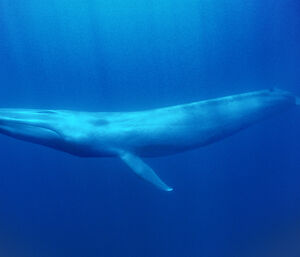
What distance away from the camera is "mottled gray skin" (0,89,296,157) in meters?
7.33

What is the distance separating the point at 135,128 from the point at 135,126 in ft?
0.16

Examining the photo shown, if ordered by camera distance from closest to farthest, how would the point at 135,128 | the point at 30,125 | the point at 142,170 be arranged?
the point at 30,125 → the point at 142,170 → the point at 135,128

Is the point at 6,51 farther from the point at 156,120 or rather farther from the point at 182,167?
the point at 156,120

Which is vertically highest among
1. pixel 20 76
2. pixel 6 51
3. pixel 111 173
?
pixel 6 51

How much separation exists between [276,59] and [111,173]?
1209 cm

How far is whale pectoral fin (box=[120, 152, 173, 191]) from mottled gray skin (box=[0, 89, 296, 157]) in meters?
0.18

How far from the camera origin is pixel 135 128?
8062 mm

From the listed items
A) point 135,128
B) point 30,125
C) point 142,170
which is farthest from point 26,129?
point 142,170

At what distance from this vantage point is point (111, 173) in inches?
523

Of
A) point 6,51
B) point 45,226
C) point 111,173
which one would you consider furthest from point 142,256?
point 6,51

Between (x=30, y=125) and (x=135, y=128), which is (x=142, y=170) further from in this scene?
(x=30, y=125)

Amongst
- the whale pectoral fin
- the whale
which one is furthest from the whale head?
the whale pectoral fin

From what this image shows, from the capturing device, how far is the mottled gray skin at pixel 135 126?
7.33 metres

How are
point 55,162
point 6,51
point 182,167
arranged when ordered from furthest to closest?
point 6,51 < point 55,162 < point 182,167
